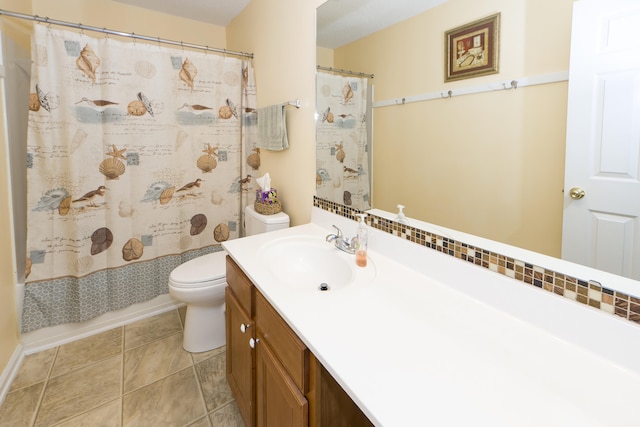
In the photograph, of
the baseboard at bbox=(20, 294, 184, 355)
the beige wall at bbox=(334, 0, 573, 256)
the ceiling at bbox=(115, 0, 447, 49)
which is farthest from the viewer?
the baseboard at bbox=(20, 294, 184, 355)

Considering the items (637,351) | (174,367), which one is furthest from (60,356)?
(637,351)

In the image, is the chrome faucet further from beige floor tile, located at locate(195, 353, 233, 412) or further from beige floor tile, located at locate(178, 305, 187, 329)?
beige floor tile, located at locate(178, 305, 187, 329)

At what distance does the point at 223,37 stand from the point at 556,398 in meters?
3.31

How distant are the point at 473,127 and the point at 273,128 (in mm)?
1338

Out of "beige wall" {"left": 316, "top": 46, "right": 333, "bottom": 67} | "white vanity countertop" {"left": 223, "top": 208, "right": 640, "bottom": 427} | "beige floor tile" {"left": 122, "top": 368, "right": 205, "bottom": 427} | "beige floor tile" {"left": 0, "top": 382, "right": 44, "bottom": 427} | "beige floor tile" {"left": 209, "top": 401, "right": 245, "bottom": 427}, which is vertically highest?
"beige wall" {"left": 316, "top": 46, "right": 333, "bottom": 67}

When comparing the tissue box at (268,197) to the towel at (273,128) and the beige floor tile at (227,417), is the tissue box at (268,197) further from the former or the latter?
the beige floor tile at (227,417)

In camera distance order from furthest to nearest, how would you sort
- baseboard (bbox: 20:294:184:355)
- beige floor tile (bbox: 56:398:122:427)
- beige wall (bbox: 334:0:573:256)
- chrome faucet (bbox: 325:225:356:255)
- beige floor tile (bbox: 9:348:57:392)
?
1. baseboard (bbox: 20:294:184:355)
2. beige floor tile (bbox: 9:348:57:392)
3. beige floor tile (bbox: 56:398:122:427)
4. chrome faucet (bbox: 325:225:356:255)
5. beige wall (bbox: 334:0:573:256)

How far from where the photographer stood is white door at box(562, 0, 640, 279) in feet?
2.11

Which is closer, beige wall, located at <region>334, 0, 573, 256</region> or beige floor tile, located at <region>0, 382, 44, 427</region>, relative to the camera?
beige wall, located at <region>334, 0, 573, 256</region>

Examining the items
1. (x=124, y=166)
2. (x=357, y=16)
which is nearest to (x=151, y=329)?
(x=124, y=166)

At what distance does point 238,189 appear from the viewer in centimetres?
243

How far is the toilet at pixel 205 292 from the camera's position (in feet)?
5.65

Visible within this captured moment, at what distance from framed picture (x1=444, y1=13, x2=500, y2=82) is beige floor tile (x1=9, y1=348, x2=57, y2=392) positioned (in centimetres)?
245

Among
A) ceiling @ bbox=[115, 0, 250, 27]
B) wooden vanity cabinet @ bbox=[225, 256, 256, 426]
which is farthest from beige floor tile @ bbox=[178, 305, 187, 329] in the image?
ceiling @ bbox=[115, 0, 250, 27]
